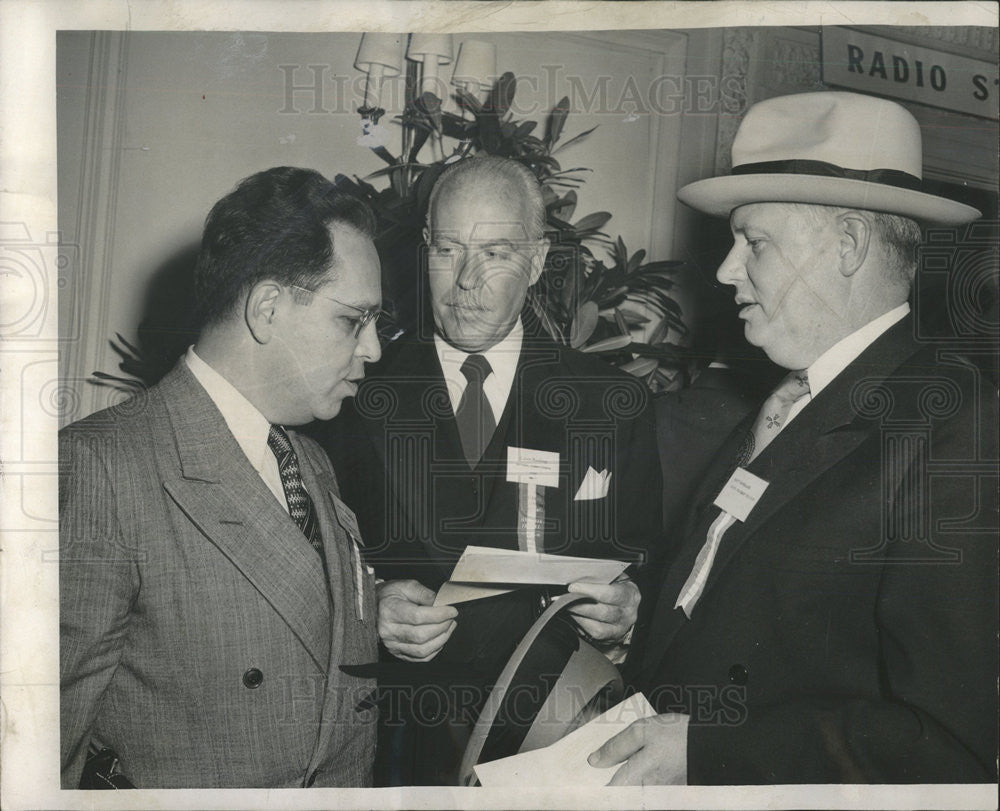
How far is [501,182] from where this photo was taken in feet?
6.26

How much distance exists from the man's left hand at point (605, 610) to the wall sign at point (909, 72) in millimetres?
1152

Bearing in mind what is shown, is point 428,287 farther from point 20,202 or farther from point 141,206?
point 20,202

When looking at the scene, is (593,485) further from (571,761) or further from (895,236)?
(895,236)

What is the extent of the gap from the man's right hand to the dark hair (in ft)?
2.10

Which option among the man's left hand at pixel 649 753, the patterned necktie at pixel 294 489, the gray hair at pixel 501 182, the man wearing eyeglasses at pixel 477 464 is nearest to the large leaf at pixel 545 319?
the man wearing eyeglasses at pixel 477 464

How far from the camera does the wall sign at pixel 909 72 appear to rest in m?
1.95

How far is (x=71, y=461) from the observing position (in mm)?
1917

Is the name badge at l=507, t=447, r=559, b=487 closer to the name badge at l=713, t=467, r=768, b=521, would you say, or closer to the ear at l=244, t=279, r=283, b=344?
the name badge at l=713, t=467, r=768, b=521

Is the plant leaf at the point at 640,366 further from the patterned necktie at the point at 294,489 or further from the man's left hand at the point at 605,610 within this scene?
the patterned necktie at the point at 294,489

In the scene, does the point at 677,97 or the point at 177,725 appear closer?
the point at 177,725

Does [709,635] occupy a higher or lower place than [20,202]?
lower

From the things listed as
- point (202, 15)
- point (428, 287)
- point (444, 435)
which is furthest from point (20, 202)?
point (444, 435)

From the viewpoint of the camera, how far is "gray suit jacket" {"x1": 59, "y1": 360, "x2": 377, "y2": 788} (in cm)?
183

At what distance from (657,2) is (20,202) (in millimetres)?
1399
